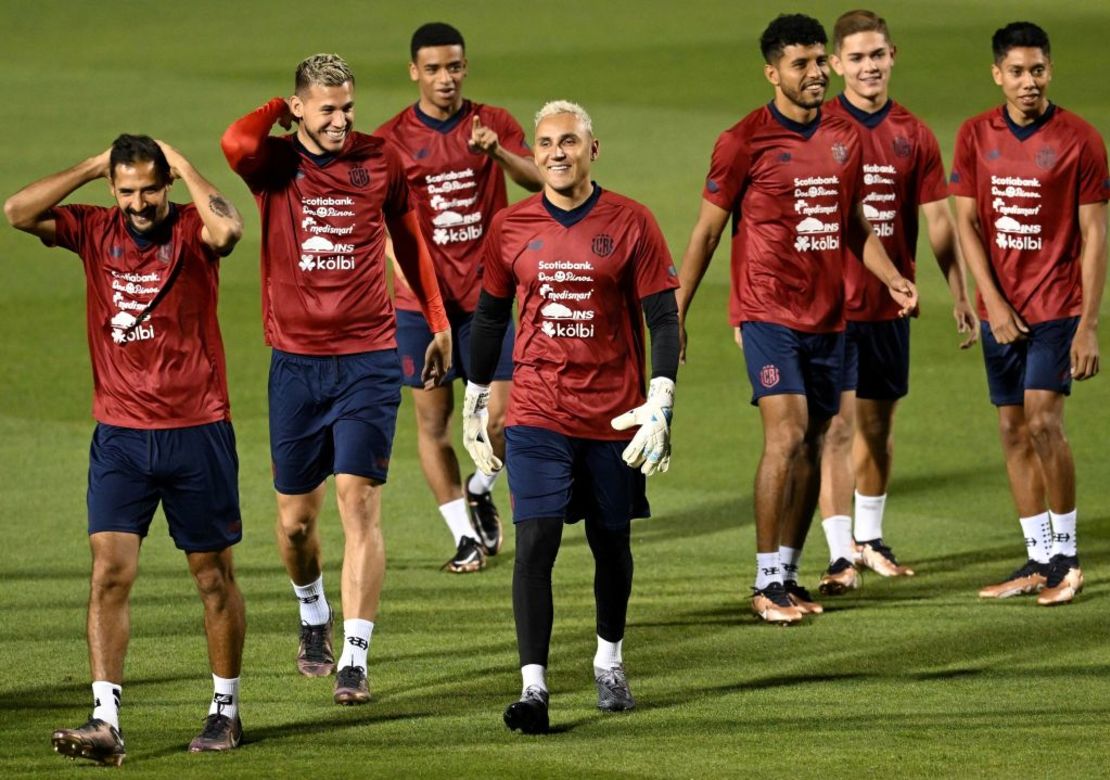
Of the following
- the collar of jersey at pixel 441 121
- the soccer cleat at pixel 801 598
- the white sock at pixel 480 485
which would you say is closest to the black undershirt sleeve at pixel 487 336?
the soccer cleat at pixel 801 598

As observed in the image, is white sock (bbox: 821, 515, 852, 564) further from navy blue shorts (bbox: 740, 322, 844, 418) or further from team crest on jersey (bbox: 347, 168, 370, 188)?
team crest on jersey (bbox: 347, 168, 370, 188)

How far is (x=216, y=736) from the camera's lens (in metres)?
8.14

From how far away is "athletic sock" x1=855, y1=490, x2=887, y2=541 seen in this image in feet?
38.8

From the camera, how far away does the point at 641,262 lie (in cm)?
866

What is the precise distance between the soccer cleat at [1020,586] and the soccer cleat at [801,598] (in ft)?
2.81

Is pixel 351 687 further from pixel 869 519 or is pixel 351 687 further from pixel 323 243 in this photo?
pixel 869 519

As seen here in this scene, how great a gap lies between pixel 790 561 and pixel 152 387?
12.6 feet

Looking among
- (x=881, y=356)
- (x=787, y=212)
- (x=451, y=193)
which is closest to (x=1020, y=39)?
(x=787, y=212)

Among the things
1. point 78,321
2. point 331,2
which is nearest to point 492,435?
point 78,321

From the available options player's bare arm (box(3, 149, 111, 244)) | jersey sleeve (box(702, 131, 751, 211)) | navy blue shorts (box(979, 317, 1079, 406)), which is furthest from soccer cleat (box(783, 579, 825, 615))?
player's bare arm (box(3, 149, 111, 244))

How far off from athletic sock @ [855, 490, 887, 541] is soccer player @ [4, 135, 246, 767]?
175 inches

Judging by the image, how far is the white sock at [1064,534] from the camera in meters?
11.0

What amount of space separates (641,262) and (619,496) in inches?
35.3

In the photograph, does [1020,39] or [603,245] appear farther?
[1020,39]
